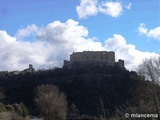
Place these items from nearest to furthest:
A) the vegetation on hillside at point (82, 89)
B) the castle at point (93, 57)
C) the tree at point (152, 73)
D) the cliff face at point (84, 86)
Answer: the tree at point (152, 73) → the vegetation on hillside at point (82, 89) → the cliff face at point (84, 86) → the castle at point (93, 57)

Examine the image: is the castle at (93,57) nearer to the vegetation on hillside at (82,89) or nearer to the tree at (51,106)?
the vegetation on hillside at (82,89)

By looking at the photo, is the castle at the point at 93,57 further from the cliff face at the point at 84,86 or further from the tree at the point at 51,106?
the tree at the point at 51,106

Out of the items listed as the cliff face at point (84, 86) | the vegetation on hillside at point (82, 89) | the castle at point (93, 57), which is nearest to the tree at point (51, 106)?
the vegetation on hillside at point (82, 89)

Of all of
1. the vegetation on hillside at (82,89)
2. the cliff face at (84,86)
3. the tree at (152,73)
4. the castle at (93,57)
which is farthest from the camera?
the castle at (93,57)

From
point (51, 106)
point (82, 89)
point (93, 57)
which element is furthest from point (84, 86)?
point (93, 57)

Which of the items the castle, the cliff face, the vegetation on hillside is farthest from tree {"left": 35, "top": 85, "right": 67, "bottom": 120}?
the castle

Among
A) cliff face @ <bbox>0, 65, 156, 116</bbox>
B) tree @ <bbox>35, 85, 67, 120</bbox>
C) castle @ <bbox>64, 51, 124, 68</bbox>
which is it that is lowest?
tree @ <bbox>35, 85, 67, 120</bbox>

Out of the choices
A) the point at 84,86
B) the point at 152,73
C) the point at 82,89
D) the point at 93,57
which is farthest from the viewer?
the point at 93,57

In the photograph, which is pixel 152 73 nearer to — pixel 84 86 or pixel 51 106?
pixel 51 106

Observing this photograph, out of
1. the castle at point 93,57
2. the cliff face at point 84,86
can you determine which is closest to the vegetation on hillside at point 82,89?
the cliff face at point 84,86

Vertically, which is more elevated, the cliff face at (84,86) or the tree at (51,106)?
the cliff face at (84,86)

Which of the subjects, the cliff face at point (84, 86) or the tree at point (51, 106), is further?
the cliff face at point (84, 86)

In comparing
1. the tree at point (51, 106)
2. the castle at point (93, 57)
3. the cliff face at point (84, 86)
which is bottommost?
the tree at point (51, 106)

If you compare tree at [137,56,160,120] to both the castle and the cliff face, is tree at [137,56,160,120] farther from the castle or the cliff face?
the castle
